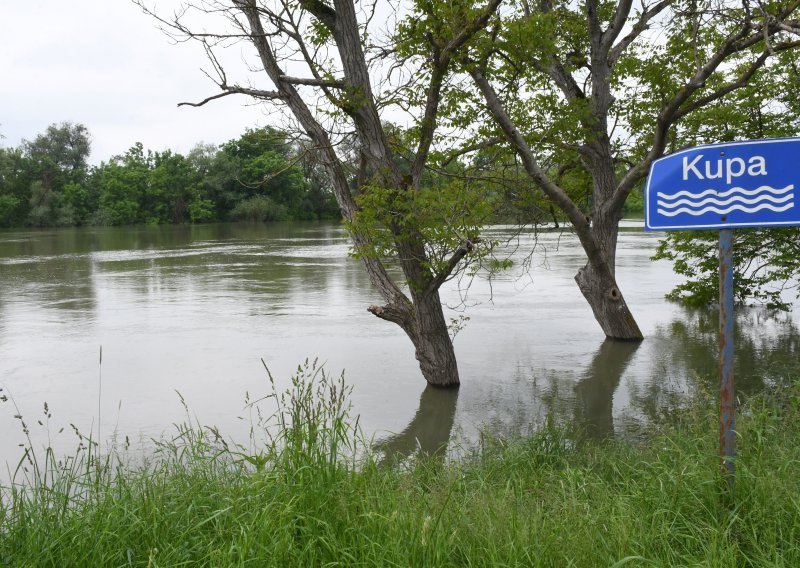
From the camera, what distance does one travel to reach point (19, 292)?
1812 centimetres

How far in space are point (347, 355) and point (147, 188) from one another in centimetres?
7091

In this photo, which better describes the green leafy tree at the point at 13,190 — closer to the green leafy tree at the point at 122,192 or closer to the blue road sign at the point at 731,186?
the green leafy tree at the point at 122,192

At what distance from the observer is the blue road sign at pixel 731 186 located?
349cm

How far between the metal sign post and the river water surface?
201cm

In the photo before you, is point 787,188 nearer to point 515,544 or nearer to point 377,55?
point 515,544

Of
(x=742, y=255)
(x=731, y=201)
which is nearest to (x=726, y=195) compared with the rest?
(x=731, y=201)

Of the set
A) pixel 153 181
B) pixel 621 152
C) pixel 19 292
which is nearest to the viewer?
pixel 621 152

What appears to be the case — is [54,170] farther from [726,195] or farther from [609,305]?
[726,195]

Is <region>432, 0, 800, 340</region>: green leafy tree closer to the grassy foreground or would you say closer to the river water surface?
the river water surface

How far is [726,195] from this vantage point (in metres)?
3.57

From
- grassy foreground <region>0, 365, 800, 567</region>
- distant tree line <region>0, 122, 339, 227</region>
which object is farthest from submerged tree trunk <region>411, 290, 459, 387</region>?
distant tree line <region>0, 122, 339, 227</region>

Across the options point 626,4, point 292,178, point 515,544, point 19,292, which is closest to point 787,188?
point 515,544

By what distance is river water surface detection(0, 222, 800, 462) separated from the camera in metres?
8.35

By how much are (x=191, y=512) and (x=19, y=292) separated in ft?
53.1
